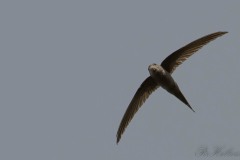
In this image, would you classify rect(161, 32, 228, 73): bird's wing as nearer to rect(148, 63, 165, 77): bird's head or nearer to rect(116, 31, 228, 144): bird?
rect(116, 31, 228, 144): bird

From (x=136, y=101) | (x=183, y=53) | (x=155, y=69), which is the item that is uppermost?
(x=183, y=53)

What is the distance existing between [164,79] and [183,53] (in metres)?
0.85

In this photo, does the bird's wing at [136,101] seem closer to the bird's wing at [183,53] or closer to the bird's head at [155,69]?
the bird's wing at [183,53]

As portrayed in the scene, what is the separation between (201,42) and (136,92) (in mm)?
2171

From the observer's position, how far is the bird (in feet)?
45.5

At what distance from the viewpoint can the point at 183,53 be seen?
46.9 feet

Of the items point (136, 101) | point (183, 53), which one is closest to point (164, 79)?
point (183, 53)

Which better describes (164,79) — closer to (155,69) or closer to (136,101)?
(155,69)

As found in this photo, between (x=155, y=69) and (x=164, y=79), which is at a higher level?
(x=155, y=69)

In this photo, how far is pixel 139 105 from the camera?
49.3 feet

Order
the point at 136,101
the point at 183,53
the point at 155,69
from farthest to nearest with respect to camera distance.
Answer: the point at 136,101
the point at 183,53
the point at 155,69

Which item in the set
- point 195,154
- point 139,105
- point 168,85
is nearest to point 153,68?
point 168,85

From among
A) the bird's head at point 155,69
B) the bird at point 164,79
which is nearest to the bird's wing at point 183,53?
the bird at point 164,79

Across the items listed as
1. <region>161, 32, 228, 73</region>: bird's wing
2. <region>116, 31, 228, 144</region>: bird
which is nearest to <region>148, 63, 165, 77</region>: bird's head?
<region>116, 31, 228, 144</region>: bird
